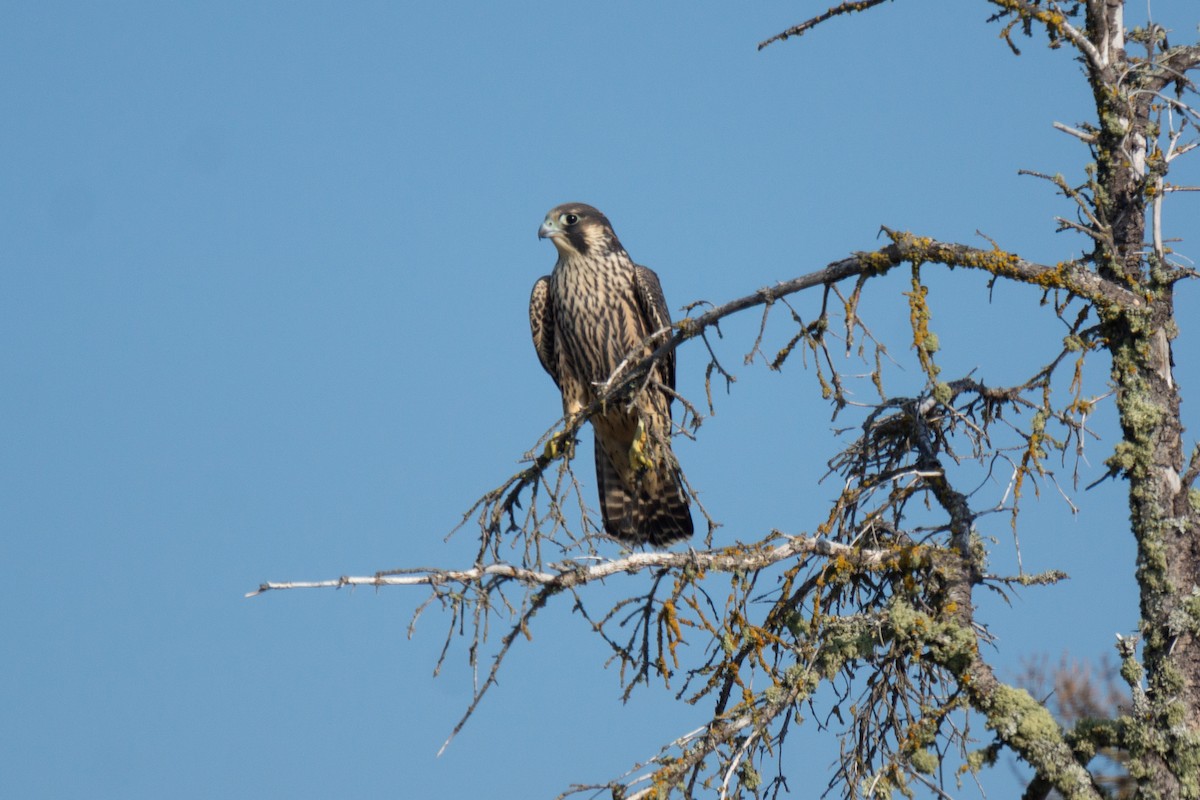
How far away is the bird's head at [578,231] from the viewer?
23.4 ft

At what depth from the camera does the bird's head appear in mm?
7121

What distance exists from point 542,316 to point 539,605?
334cm

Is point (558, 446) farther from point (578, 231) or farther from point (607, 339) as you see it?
point (578, 231)

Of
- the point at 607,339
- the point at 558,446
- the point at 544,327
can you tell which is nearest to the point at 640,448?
the point at 558,446

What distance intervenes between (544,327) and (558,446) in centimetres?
228

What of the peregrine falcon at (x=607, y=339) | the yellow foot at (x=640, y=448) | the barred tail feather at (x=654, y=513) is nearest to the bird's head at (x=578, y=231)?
the peregrine falcon at (x=607, y=339)

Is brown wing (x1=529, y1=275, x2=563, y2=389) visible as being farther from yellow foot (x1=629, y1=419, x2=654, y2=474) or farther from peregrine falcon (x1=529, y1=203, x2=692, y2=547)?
yellow foot (x1=629, y1=419, x2=654, y2=474)

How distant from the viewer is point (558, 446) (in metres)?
5.05

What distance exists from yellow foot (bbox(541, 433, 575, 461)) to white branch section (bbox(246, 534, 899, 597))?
0.88 meters

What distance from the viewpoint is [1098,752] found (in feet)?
13.7

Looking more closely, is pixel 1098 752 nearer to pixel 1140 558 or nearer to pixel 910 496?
pixel 1140 558

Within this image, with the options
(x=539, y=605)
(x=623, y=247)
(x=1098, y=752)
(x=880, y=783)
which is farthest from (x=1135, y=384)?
(x=623, y=247)

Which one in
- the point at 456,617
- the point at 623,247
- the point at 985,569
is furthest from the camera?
the point at 623,247

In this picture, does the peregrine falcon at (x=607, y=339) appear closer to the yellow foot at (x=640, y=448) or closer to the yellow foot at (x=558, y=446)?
the yellow foot at (x=640, y=448)
